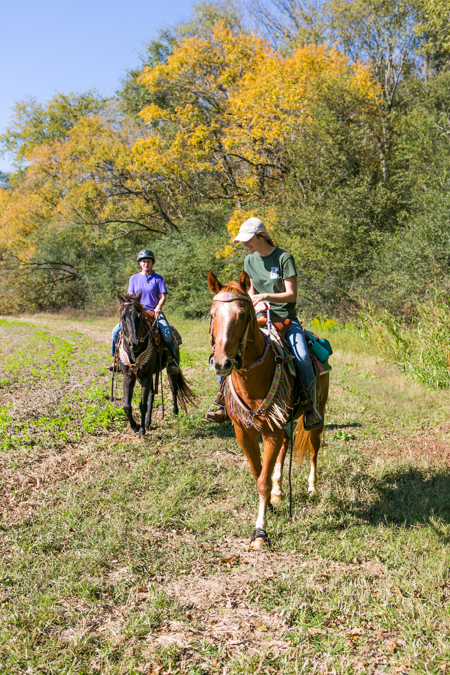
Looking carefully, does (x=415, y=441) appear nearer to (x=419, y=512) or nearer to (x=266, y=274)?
(x=419, y=512)

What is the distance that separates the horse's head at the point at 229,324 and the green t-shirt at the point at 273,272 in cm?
86

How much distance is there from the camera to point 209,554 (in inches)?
175

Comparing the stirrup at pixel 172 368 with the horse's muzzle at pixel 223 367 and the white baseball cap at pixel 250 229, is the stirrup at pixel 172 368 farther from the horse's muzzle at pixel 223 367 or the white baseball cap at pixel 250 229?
the horse's muzzle at pixel 223 367

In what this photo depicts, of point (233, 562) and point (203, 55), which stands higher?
point (203, 55)

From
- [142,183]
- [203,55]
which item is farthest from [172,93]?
[142,183]

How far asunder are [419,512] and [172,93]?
2989 cm

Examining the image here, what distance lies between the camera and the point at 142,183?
103 ft

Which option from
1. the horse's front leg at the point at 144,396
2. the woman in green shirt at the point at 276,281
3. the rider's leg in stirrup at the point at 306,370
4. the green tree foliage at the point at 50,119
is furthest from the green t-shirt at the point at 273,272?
the green tree foliage at the point at 50,119

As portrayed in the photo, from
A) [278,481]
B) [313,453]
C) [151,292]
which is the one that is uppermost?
[151,292]

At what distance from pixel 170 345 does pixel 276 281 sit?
392 cm

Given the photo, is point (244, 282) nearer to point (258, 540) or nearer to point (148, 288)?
point (258, 540)

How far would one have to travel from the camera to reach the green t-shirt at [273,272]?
4.82 m

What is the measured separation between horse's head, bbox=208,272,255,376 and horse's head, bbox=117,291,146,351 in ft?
11.6

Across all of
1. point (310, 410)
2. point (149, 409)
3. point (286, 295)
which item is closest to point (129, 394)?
point (149, 409)
